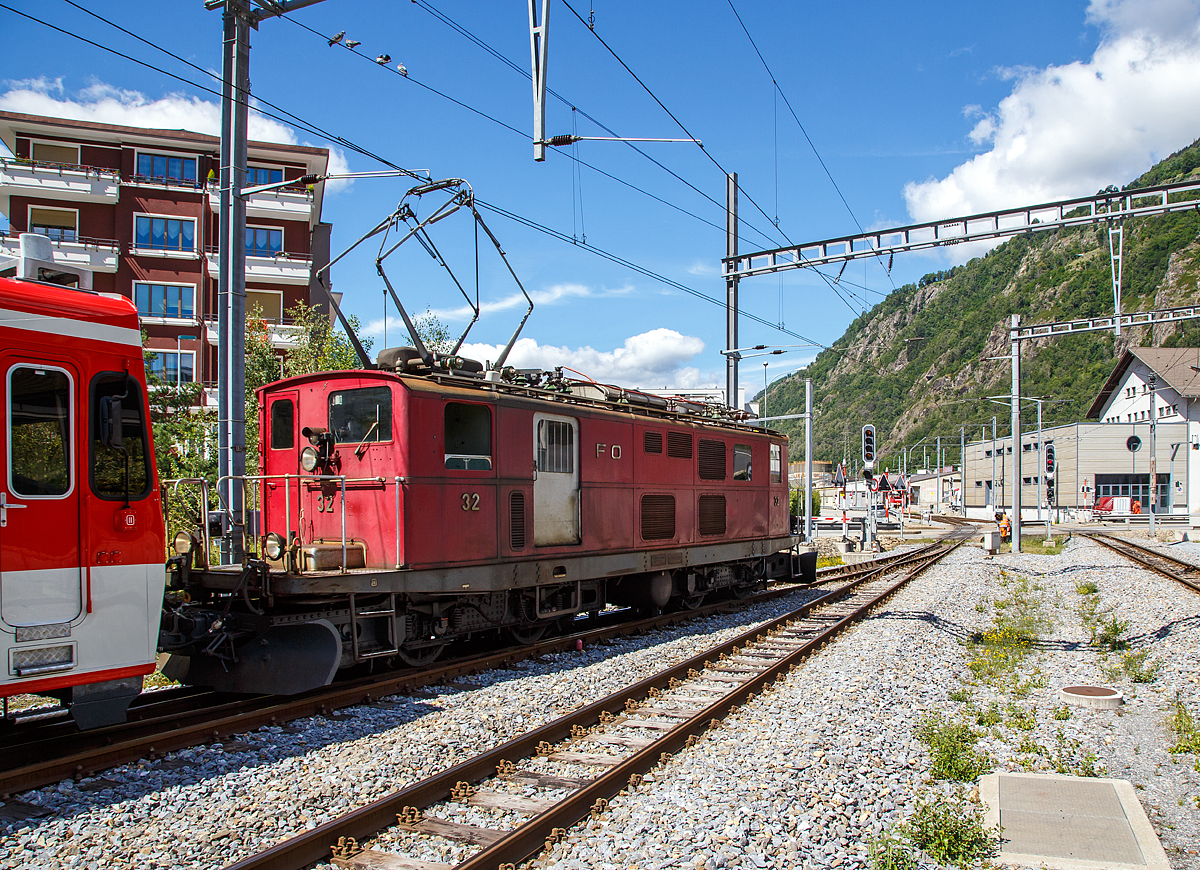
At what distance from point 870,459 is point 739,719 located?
17.2 m

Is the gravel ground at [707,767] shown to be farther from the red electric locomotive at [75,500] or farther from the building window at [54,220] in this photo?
the building window at [54,220]

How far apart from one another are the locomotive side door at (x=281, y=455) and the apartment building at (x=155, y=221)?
22.1 metres

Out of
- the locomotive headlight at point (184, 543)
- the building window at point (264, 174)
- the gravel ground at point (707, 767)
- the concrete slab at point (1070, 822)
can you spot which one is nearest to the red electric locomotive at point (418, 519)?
the locomotive headlight at point (184, 543)

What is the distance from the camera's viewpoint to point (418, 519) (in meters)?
8.92

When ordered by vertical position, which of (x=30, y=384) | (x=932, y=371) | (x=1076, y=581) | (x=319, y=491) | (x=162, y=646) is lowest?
(x=1076, y=581)

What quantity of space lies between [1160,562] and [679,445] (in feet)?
61.5

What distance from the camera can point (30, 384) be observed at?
6.16 meters

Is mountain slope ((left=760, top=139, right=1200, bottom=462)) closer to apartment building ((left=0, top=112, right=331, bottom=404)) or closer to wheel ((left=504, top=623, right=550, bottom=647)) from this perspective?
apartment building ((left=0, top=112, right=331, bottom=404))

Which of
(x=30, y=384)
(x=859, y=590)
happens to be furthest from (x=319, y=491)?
(x=859, y=590)

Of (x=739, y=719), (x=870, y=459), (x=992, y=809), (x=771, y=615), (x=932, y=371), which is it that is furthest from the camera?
(x=932, y=371)

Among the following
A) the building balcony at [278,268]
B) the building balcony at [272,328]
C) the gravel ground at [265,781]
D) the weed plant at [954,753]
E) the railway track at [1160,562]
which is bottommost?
the railway track at [1160,562]

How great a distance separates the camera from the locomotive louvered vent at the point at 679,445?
535 inches

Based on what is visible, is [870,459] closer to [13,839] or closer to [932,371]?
[13,839]

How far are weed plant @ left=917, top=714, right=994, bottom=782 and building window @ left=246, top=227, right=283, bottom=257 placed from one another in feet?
103
